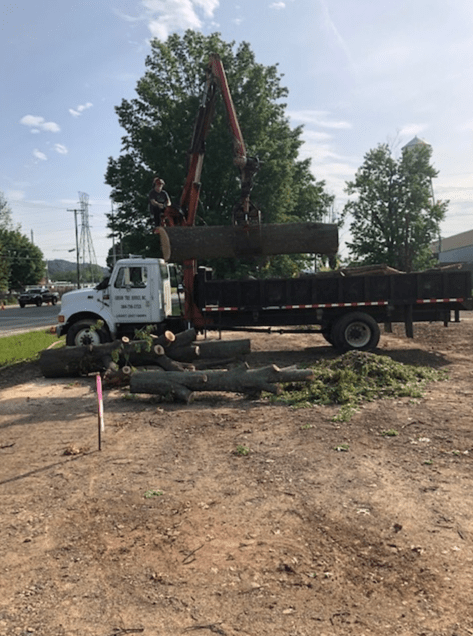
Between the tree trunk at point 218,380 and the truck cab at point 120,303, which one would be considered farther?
the truck cab at point 120,303

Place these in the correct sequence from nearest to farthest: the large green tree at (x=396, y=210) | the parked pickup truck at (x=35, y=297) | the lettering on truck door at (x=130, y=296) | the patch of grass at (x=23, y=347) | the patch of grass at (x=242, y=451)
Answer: the patch of grass at (x=242, y=451) < the lettering on truck door at (x=130, y=296) < the patch of grass at (x=23, y=347) < the large green tree at (x=396, y=210) < the parked pickup truck at (x=35, y=297)

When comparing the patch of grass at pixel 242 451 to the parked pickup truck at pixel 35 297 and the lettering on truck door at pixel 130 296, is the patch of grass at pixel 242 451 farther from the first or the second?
the parked pickup truck at pixel 35 297

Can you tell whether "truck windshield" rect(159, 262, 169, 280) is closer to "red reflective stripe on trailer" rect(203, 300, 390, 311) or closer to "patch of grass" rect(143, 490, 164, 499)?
"red reflective stripe on trailer" rect(203, 300, 390, 311)

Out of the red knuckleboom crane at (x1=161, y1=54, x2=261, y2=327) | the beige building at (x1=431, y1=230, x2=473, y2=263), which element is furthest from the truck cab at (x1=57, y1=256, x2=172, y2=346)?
the beige building at (x1=431, y1=230, x2=473, y2=263)

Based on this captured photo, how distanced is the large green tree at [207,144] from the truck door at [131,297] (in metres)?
13.4

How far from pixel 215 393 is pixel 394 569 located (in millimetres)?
5882

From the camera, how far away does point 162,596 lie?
3197mm

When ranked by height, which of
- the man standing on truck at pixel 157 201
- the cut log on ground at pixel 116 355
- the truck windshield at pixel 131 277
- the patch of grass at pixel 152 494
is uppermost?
the man standing on truck at pixel 157 201

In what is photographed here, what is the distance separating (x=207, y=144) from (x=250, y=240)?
1556 centimetres

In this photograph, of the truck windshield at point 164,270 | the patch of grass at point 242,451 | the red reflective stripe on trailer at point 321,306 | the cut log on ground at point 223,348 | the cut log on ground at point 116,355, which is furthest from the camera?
the truck windshield at point 164,270

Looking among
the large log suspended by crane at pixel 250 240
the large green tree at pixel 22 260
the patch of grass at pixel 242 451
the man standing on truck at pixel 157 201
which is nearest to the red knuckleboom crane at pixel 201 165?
the man standing on truck at pixel 157 201

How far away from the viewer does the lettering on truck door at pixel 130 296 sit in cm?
1278

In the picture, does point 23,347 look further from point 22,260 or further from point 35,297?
point 22,260

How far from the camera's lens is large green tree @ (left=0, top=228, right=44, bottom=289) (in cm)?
7306
